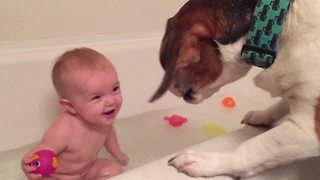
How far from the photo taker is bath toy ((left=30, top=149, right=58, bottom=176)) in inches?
44.1

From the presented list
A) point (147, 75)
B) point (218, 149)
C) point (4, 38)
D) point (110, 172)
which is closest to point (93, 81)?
point (110, 172)

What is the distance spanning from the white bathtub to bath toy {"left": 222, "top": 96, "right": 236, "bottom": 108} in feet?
0.08

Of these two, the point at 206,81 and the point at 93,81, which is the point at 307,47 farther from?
the point at 93,81

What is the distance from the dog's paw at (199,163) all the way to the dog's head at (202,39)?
0.15 metres

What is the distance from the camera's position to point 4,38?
1.56m

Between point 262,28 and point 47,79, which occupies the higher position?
point 262,28

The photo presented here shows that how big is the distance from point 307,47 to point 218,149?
32cm

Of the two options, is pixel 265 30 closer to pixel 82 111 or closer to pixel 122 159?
pixel 82 111

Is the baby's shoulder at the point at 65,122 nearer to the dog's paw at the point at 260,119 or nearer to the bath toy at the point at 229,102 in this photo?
the dog's paw at the point at 260,119

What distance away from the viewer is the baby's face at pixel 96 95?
1217 mm

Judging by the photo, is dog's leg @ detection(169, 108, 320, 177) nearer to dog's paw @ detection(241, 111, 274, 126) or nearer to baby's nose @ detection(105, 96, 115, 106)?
dog's paw @ detection(241, 111, 274, 126)

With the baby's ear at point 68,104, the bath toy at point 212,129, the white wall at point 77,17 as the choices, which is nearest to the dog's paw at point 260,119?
the baby's ear at point 68,104

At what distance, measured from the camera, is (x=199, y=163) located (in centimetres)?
96

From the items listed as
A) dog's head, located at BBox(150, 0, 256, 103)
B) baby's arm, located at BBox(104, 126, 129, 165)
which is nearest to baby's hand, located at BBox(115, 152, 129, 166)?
baby's arm, located at BBox(104, 126, 129, 165)
